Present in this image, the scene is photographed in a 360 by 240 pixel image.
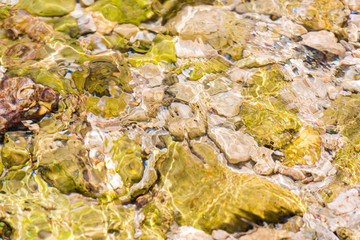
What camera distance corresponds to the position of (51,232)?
216 cm

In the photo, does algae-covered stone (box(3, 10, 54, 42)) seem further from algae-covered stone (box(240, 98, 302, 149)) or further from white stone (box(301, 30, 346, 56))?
white stone (box(301, 30, 346, 56))

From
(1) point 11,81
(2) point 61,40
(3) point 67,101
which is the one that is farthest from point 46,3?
(3) point 67,101

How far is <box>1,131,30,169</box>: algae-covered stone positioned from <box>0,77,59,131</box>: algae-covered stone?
5.4 inches

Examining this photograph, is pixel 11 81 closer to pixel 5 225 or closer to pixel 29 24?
pixel 29 24

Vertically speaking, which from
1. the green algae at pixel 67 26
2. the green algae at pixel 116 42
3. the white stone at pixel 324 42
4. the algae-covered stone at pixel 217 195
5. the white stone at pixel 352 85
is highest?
the green algae at pixel 67 26

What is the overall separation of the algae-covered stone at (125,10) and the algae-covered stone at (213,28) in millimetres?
384

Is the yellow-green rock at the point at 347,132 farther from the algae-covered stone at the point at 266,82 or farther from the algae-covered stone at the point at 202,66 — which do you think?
the algae-covered stone at the point at 202,66

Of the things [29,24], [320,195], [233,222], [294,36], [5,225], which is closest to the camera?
[5,225]

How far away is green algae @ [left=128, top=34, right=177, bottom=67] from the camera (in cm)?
333

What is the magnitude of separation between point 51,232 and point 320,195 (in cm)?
257

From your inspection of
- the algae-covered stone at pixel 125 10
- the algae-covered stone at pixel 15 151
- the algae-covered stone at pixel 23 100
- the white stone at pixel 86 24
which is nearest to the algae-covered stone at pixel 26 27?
the white stone at pixel 86 24

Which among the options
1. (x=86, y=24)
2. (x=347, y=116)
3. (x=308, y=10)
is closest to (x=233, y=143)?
(x=347, y=116)

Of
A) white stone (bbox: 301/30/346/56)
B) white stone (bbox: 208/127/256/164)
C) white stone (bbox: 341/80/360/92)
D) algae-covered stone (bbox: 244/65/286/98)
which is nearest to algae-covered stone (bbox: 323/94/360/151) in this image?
white stone (bbox: 341/80/360/92)

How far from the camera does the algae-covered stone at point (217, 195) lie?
2330 mm
